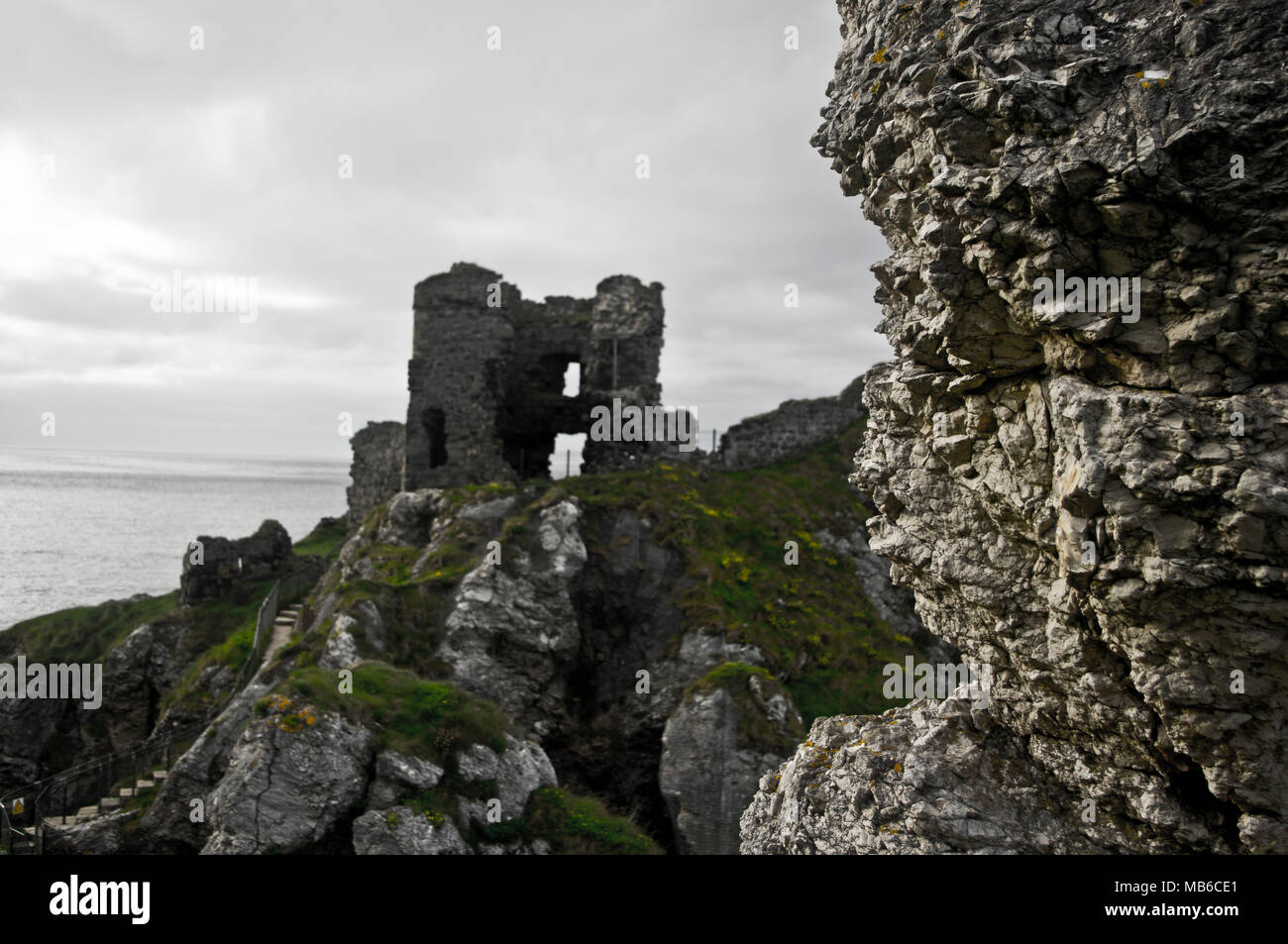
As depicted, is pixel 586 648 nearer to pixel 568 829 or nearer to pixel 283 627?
pixel 568 829

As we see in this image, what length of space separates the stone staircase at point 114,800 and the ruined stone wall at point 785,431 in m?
19.6

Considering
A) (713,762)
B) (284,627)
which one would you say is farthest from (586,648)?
(284,627)

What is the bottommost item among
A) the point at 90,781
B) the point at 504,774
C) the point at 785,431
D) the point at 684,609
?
the point at 90,781

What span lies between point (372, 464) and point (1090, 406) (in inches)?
1593

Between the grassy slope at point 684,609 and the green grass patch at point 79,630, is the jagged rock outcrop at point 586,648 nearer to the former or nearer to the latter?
the grassy slope at point 684,609

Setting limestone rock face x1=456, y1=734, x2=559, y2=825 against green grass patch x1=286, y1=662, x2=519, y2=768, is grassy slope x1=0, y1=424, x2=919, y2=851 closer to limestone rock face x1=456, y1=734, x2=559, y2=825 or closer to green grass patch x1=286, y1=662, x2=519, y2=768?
green grass patch x1=286, y1=662, x2=519, y2=768

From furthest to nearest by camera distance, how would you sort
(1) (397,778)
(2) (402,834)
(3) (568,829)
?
(3) (568,829)
(1) (397,778)
(2) (402,834)

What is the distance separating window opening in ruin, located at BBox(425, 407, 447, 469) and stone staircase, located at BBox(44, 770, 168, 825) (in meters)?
12.5

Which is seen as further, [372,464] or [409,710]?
[372,464]

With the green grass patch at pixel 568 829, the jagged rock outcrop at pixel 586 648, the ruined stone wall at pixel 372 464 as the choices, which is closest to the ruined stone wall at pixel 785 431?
the jagged rock outcrop at pixel 586 648

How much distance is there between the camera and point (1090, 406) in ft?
18.9

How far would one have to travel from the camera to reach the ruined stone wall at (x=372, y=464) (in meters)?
40.6
